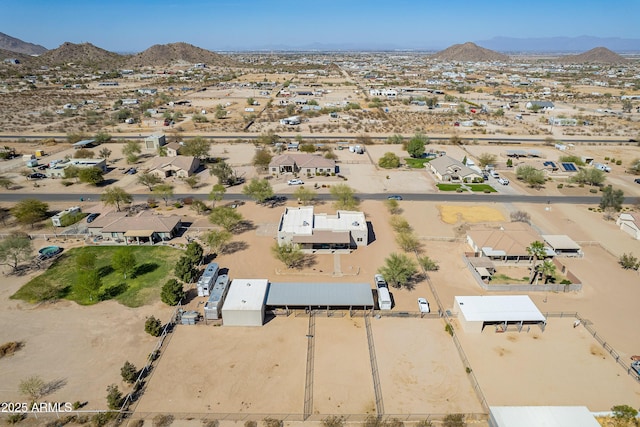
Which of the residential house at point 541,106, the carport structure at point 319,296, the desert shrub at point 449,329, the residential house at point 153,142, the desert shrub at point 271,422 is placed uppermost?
the residential house at point 541,106

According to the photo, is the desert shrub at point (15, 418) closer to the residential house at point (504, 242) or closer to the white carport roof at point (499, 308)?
the white carport roof at point (499, 308)

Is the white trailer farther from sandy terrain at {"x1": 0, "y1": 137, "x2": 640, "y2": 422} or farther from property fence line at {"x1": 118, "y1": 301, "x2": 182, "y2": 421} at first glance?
property fence line at {"x1": 118, "y1": 301, "x2": 182, "y2": 421}

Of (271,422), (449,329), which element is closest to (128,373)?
(271,422)

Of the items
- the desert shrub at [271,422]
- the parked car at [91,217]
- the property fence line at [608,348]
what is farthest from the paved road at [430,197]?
the desert shrub at [271,422]

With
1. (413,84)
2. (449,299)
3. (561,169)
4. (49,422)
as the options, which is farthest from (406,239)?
(413,84)

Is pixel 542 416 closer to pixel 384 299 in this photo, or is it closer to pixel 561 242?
pixel 384 299
